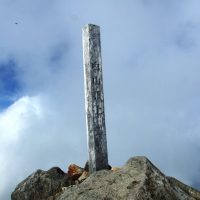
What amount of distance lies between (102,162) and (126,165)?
239cm

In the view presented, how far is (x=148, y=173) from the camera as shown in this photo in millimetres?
13797

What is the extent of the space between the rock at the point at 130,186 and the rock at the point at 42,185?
2899 millimetres

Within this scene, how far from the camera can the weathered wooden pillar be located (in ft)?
54.4

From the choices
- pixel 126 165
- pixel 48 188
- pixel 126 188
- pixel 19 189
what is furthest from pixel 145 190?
pixel 19 189

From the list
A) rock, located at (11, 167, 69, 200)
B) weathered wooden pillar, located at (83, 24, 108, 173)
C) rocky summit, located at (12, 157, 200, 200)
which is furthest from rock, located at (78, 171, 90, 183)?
rocky summit, located at (12, 157, 200, 200)

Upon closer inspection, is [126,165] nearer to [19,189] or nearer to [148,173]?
[148,173]

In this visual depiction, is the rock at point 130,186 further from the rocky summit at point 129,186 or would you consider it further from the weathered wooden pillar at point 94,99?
the weathered wooden pillar at point 94,99

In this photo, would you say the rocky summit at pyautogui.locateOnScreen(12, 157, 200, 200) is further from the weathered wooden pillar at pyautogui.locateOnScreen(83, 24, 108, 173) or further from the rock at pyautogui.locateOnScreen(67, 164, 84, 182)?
the rock at pyautogui.locateOnScreen(67, 164, 84, 182)

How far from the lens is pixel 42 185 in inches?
679

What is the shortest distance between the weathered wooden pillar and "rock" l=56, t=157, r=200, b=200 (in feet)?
6.46

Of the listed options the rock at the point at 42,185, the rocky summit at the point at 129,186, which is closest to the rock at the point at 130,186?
the rocky summit at the point at 129,186

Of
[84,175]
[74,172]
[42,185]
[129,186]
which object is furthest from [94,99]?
[129,186]

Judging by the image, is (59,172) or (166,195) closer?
(166,195)

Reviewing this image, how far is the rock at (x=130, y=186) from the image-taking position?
13.1 meters
